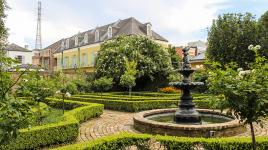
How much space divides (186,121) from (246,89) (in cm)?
586

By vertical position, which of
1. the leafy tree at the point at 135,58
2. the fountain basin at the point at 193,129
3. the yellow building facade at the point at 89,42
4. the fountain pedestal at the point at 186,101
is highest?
the yellow building facade at the point at 89,42

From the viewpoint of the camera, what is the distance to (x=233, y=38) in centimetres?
2527

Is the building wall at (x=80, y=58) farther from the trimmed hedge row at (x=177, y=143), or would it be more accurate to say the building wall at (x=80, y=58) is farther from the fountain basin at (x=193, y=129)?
the trimmed hedge row at (x=177, y=143)

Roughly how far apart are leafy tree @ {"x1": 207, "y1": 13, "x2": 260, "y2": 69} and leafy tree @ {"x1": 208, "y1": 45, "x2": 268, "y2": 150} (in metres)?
20.6

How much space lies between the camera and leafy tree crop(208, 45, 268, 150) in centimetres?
502

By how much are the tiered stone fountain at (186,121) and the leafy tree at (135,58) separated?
14995mm

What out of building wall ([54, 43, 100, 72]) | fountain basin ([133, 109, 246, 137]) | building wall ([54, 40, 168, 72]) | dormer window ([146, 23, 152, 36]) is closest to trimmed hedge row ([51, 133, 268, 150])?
fountain basin ([133, 109, 246, 137])

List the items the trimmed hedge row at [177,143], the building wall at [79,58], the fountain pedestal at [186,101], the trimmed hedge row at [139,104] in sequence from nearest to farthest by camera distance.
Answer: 1. the trimmed hedge row at [177,143]
2. the fountain pedestal at [186,101]
3. the trimmed hedge row at [139,104]
4. the building wall at [79,58]

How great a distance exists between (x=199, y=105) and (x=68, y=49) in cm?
3555

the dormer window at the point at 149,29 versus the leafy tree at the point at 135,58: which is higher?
the dormer window at the point at 149,29

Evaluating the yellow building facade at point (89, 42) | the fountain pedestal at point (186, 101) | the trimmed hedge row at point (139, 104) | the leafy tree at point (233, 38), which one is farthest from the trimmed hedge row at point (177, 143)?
the yellow building facade at point (89, 42)

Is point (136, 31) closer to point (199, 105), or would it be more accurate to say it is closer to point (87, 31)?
point (87, 31)

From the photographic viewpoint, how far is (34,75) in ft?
13.0

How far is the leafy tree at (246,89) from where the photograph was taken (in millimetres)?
5023
